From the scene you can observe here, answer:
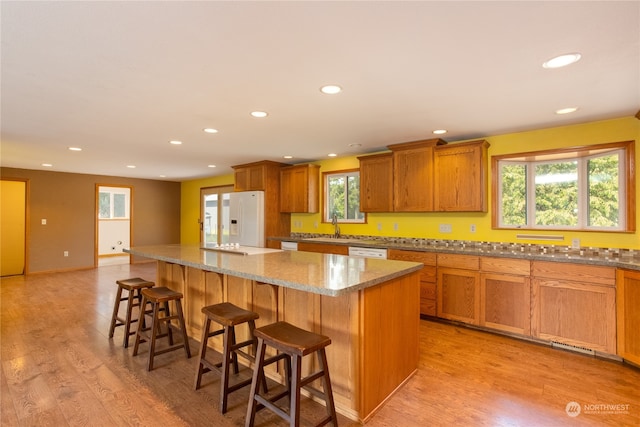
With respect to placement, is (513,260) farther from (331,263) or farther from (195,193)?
(195,193)

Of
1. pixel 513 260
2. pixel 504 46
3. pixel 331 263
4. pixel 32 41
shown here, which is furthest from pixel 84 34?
pixel 513 260

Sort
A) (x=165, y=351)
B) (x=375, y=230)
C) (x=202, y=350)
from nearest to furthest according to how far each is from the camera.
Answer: (x=202, y=350)
(x=165, y=351)
(x=375, y=230)

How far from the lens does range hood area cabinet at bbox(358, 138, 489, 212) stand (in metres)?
3.66

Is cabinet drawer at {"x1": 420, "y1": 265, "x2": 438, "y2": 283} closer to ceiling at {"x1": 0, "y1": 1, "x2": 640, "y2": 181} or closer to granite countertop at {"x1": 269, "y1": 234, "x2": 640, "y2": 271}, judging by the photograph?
granite countertop at {"x1": 269, "y1": 234, "x2": 640, "y2": 271}

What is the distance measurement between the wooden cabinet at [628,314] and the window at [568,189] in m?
0.68

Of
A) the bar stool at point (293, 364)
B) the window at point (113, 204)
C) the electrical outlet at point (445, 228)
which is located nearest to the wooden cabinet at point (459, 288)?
the electrical outlet at point (445, 228)

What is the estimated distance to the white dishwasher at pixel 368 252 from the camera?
13.1 ft

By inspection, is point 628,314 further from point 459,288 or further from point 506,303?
point 459,288

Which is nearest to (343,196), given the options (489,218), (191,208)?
→ (489,218)

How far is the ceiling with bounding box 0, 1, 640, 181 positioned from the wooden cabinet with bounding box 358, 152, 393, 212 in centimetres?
77

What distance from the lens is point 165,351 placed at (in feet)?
8.82

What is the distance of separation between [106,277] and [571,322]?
7104mm

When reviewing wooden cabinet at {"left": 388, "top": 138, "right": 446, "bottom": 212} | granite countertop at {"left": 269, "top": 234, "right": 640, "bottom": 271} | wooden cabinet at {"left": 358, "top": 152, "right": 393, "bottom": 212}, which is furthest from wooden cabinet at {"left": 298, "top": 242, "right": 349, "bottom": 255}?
wooden cabinet at {"left": 388, "top": 138, "right": 446, "bottom": 212}

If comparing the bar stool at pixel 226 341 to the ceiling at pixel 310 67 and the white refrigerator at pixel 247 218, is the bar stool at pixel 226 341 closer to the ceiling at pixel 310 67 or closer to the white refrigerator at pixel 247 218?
the ceiling at pixel 310 67
